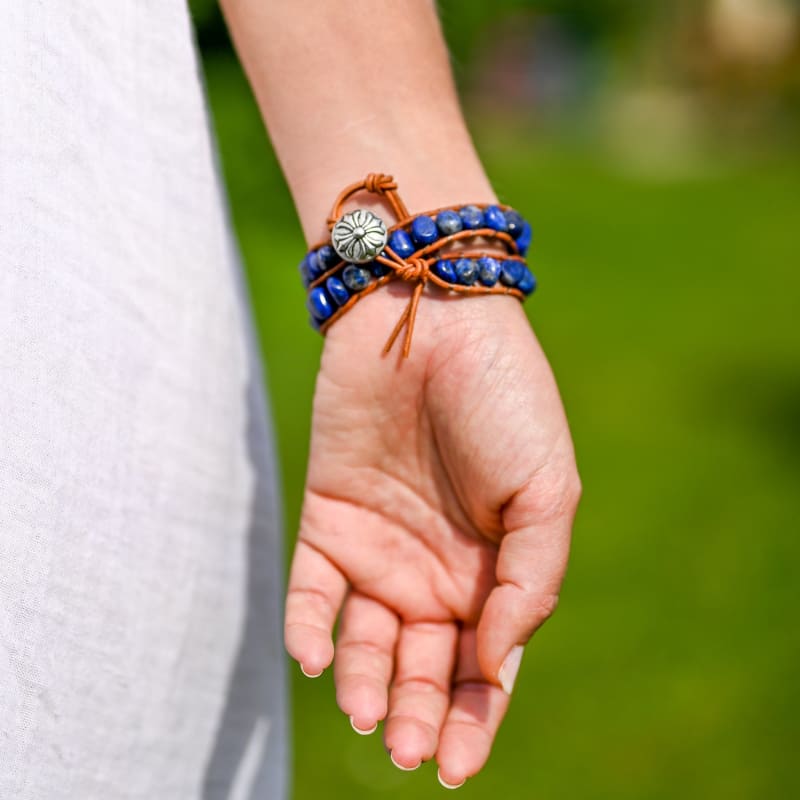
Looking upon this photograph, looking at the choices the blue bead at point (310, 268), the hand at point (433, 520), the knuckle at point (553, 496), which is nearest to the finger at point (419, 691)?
the hand at point (433, 520)

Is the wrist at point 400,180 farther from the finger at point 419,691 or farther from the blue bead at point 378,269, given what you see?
the finger at point 419,691

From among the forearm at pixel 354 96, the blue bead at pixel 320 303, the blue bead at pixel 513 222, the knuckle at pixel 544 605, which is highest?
the forearm at pixel 354 96

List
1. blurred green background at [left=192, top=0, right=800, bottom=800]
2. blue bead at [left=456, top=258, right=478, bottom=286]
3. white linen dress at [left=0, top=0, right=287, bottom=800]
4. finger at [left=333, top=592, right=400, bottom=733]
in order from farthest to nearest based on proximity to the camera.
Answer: blurred green background at [left=192, top=0, right=800, bottom=800]
blue bead at [left=456, top=258, right=478, bottom=286]
finger at [left=333, top=592, right=400, bottom=733]
white linen dress at [left=0, top=0, right=287, bottom=800]

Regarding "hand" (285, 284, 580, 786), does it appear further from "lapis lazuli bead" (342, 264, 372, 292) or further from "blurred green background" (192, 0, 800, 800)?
"blurred green background" (192, 0, 800, 800)

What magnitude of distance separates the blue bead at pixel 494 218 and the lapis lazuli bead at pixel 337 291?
190mm

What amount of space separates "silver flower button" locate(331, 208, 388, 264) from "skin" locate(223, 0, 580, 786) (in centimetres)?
5

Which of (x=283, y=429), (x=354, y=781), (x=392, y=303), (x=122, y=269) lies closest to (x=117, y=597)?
(x=122, y=269)

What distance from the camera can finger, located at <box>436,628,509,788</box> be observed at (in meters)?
1.10

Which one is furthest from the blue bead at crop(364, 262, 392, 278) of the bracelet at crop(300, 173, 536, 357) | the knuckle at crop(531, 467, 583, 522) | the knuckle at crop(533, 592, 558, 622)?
the knuckle at crop(533, 592, 558, 622)

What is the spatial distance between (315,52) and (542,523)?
606 millimetres

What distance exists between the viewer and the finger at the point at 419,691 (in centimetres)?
109

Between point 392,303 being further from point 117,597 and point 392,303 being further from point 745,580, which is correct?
point 745,580

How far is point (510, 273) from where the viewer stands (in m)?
1.23

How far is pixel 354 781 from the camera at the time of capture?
9.13ft
